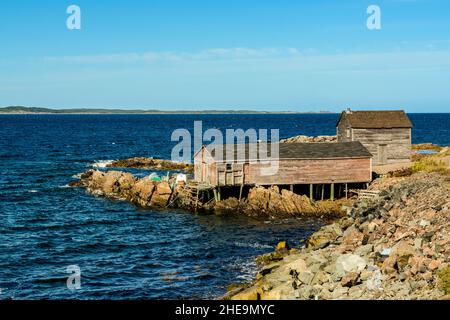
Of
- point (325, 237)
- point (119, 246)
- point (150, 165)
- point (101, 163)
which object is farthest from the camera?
point (101, 163)

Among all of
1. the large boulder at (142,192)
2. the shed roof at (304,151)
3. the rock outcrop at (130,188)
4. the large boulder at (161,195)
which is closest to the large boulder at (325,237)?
the shed roof at (304,151)

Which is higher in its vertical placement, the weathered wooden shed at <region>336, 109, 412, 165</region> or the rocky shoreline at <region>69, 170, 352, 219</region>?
the weathered wooden shed at <region>336, 109, 412, 165</region>

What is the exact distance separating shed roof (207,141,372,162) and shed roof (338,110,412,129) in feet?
18.4

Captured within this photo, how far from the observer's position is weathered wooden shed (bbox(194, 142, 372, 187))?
42.2m

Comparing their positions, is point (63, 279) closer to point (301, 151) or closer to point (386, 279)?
point (386, 279)

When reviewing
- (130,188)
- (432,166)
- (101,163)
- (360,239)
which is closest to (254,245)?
(360,239)

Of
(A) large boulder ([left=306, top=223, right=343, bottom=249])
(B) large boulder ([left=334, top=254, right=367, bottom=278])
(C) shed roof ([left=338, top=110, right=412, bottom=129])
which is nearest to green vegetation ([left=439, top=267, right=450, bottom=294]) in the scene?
(B) large boulder ([left=334, top=254, right=367, bottom=278])

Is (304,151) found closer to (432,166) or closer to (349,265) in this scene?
(432,166)

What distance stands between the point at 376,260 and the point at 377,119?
31598mm

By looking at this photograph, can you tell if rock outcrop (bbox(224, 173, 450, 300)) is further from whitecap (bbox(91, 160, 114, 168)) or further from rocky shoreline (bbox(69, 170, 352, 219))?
whitecap (bbox(91, 160, 114, 168))

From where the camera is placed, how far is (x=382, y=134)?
167ft

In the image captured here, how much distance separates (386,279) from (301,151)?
2487cm

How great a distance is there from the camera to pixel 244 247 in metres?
32.6
